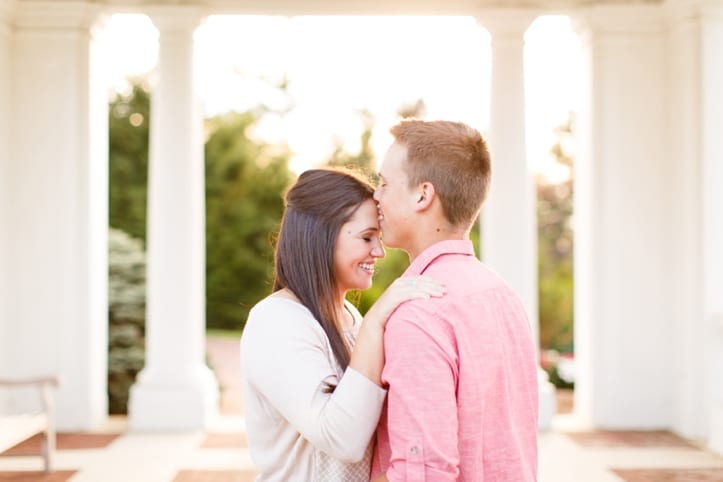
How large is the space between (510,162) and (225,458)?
4.64m

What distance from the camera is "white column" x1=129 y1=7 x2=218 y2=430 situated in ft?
32.2

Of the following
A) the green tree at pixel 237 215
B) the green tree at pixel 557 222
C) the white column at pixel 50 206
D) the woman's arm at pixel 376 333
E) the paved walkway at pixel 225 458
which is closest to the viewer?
the woman's arm at pixel 376 333

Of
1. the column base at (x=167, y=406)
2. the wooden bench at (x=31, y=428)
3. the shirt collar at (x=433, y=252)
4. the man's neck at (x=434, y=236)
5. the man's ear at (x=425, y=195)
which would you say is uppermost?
the man's ear at (x=425, y=195)

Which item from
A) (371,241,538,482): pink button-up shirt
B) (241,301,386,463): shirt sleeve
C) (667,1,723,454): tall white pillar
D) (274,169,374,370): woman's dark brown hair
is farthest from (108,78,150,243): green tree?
(371,241,538,482): pink button-up shirt

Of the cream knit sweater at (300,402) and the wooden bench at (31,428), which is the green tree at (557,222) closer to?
the wooden bench at (31,428)

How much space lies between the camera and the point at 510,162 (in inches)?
388

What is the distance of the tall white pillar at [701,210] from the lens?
919cm

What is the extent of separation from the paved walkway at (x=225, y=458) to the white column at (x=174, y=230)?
2.14ft

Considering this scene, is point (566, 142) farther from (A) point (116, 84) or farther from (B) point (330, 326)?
(B) point (330, 326)

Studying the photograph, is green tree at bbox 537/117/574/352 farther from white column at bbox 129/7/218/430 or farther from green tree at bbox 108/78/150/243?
green tree at bbox 108/78/150/243

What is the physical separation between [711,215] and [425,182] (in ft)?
25.5

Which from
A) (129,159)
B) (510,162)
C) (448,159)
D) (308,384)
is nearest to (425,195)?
(448,159)

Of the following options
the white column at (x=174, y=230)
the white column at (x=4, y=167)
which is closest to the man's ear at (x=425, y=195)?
the white column at (x=174, y=230)

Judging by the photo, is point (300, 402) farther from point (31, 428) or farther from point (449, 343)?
point (31, 428)
